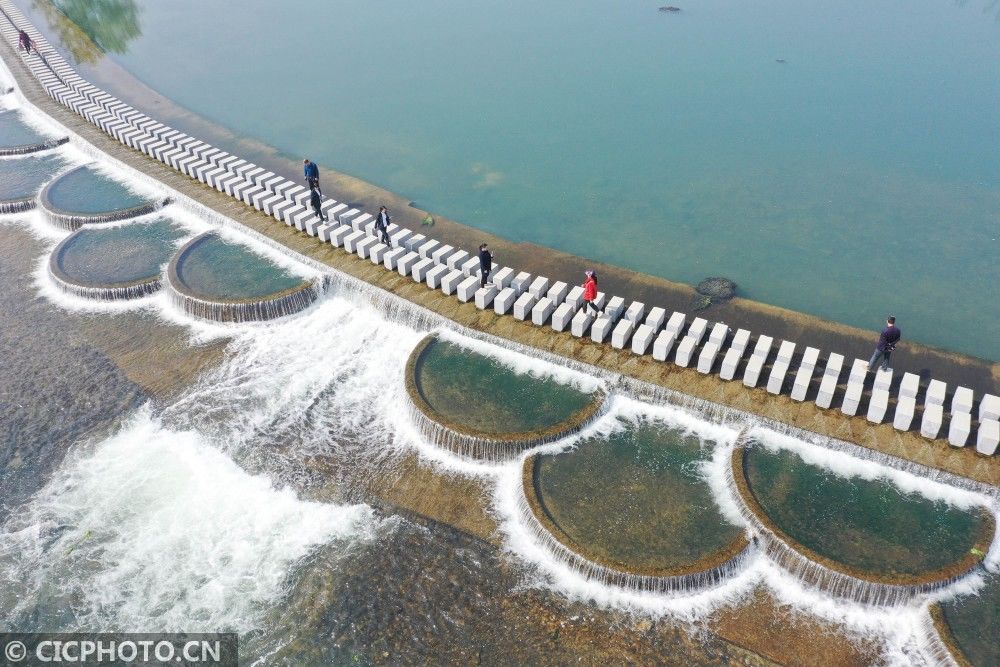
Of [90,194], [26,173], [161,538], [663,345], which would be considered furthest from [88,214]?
[663,345]

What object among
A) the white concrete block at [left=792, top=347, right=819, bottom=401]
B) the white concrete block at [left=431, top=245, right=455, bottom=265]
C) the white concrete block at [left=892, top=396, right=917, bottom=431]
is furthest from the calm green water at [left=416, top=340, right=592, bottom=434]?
the white concrete block at [left=892, top=396, right=917, bottom=431]

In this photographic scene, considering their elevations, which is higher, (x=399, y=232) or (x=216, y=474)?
(x=399, y=232)

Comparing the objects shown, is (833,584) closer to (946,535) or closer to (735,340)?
(946,535)

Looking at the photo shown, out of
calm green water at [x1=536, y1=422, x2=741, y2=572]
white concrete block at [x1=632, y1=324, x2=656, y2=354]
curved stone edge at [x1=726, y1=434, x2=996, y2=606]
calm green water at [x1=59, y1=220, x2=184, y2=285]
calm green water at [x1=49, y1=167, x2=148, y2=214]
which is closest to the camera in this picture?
curved stone edge at [x1=726, y1=434, x2=996, y2=606]

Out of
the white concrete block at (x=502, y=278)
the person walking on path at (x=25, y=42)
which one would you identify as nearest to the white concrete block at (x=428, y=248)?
the white concrete block at (x=502, y=278)

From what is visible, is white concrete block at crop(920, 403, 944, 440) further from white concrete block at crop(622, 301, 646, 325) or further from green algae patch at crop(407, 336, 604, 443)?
green algae patch at crop(407, 336, 604, 443)

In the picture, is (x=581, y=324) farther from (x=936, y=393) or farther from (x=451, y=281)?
(x=936, y=393)

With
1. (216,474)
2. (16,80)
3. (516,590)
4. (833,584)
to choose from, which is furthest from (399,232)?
(16,80)
